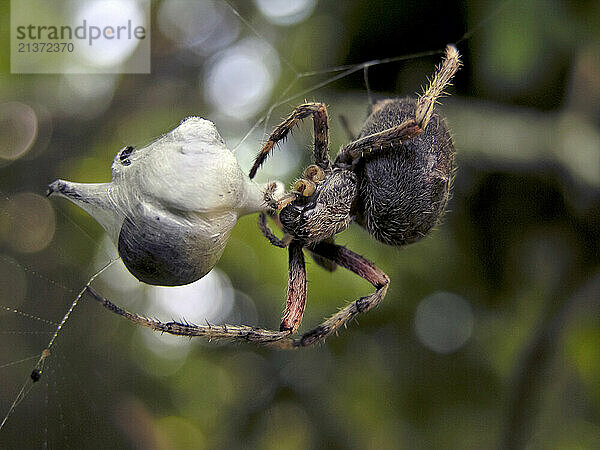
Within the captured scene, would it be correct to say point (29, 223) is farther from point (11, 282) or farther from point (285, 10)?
point (285, 10)

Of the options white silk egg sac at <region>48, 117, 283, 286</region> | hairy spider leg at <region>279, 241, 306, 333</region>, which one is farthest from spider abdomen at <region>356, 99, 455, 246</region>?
white silk egg sac at <region>48, 117, 283, 286</region>

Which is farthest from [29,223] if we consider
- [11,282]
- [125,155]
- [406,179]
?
[406,179]

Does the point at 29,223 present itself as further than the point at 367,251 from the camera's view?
No

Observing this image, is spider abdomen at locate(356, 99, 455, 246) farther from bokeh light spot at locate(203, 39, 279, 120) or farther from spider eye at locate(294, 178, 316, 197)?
bokeh light spot at locate(203, 39, 279, 120)

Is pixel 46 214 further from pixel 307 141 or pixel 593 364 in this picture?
pixel 593 364

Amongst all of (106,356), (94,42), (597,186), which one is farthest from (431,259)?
(94,42)
